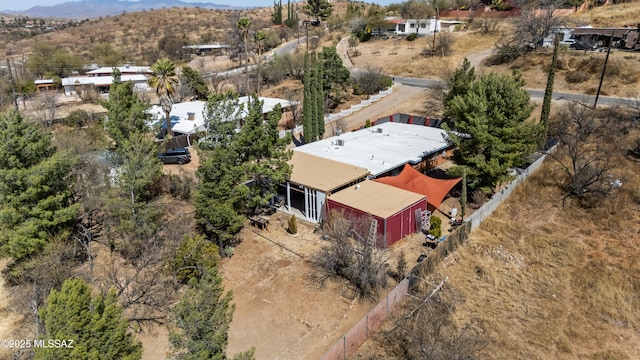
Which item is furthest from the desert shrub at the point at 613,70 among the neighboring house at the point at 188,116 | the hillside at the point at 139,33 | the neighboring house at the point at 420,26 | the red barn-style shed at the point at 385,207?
the hillside at the point at 139,33

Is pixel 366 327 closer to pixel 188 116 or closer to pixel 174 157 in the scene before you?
pixel 174 157

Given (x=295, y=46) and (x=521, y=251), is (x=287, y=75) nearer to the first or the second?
(x=295, y=46)

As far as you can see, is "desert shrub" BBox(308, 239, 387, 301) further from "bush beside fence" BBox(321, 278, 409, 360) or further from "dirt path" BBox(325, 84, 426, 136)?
"dirt path" BBox(325, 84, 426, 136)

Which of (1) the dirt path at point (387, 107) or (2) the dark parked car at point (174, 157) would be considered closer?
(2) the dark parked car at point (174, 157)

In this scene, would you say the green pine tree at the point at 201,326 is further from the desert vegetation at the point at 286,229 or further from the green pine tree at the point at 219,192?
the green pine tree at the point at 219,192

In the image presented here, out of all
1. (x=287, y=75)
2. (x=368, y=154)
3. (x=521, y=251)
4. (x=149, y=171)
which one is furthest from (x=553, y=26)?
(x=149, y=171)

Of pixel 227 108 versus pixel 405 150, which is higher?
pixel 227 108

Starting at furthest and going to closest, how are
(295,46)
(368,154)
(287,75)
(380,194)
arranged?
→ (295,46) → (287,75) → (368,154) → (380,194)
